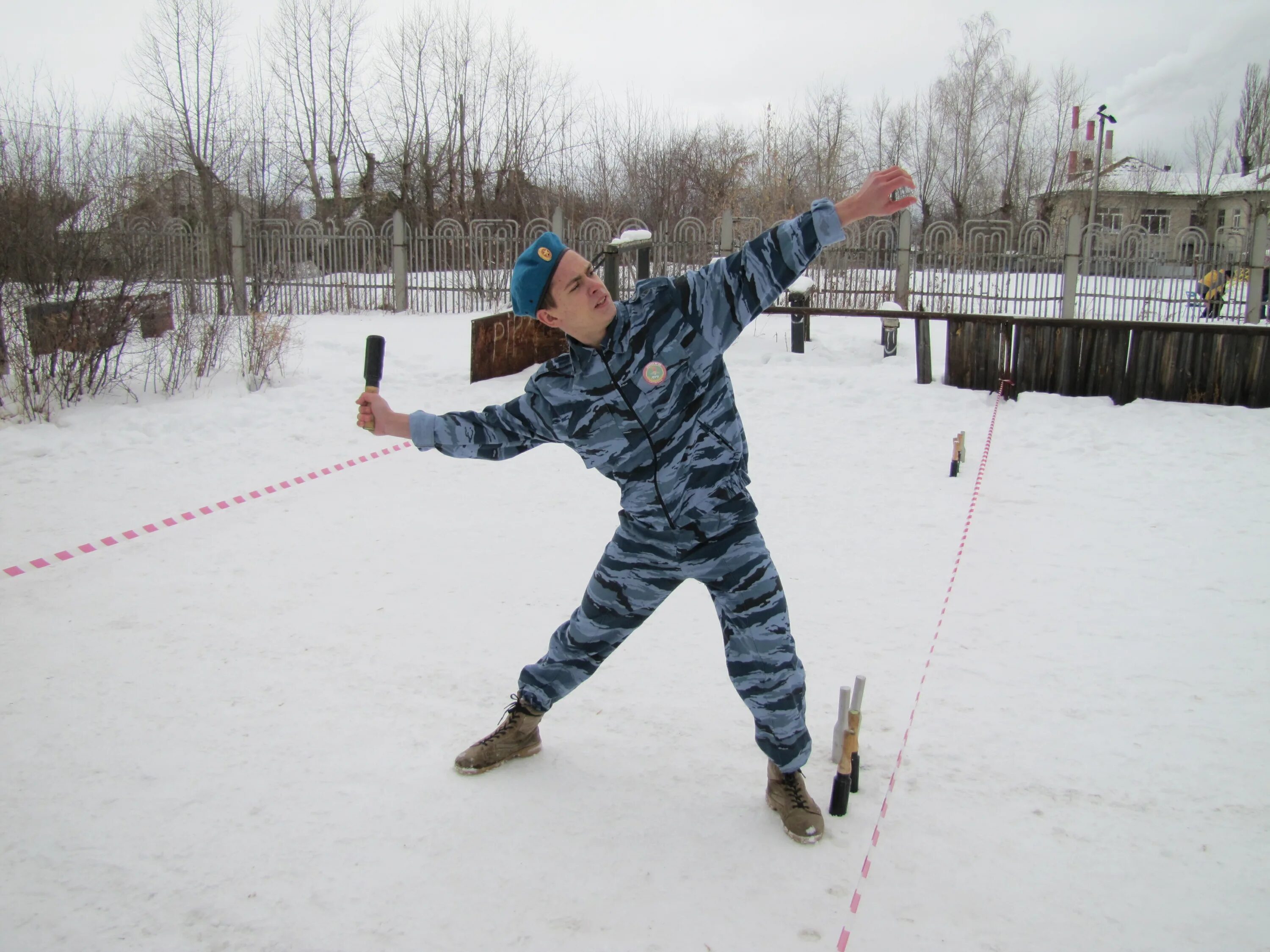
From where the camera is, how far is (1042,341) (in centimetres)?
959

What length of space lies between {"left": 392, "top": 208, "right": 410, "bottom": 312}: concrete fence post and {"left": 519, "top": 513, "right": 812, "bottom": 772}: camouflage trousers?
1509cm

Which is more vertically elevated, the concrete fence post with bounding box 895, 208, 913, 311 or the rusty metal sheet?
the concrete fence post with bounding box 895, 208, 913, 311

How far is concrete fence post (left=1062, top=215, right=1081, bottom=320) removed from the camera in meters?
14.8

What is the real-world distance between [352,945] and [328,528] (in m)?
3.92

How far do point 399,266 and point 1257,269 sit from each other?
14278 mm

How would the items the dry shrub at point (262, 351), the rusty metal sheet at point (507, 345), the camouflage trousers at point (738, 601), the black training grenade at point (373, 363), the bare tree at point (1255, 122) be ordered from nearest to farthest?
the camouflage trousers at point (738, 601) → the black training grenade at point (373, 363) → the dry shrub at point (262, 351) → the rusty metal sheet at point (507, 345) → the bare tree at point (1255, 122)

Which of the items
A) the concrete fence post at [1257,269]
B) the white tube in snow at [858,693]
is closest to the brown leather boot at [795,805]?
the white tube in snow at [858,693]

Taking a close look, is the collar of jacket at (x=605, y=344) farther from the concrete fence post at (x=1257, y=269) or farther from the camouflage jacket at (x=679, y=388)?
the concrete fence post at (x=1257, y=269)

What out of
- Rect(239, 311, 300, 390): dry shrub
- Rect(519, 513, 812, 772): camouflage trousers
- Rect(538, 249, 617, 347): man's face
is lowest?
Rect(519, 513, 812, 772): camouflage trousers

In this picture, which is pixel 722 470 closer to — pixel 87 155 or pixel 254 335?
pixel 254 335

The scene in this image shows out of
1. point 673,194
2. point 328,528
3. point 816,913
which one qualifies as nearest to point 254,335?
point 328,528

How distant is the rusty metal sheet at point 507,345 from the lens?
10383 millimetres

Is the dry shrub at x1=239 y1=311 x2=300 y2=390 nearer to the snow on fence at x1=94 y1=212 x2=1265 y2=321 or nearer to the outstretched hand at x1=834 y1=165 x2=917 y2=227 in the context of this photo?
the snow on fence at x1=94 y1=212 x2=1265 y2=321

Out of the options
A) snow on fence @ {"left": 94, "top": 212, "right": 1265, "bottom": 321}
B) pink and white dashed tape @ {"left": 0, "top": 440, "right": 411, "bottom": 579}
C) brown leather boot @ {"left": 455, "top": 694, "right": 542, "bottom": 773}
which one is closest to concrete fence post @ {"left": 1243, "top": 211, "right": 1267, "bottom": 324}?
snow on fence @ {"left": 94, "top": 212, "right": 1265, "bottom": 321}
